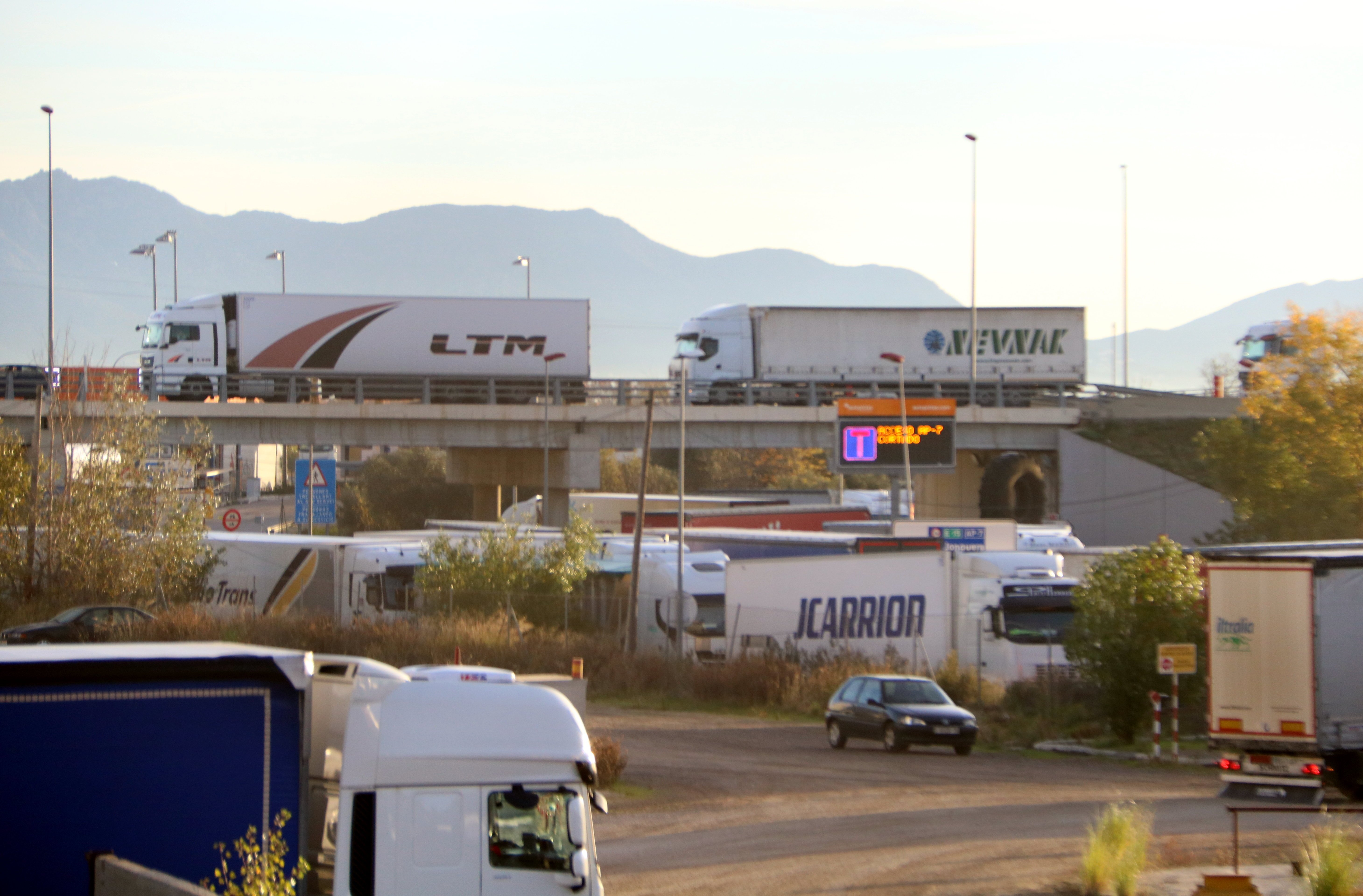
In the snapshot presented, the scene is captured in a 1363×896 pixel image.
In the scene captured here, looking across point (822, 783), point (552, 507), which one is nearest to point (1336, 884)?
point (822, 783)

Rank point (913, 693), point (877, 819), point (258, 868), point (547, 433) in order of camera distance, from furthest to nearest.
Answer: point (547, 433) → point (913, 693) → point (877, 819) → point (258, 868)

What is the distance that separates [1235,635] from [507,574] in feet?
61.6

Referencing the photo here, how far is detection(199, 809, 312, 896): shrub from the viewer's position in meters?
7.18

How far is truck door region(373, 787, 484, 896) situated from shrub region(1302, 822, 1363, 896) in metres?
6.42

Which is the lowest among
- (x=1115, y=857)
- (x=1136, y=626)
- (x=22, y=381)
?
(x=1115, y=857)

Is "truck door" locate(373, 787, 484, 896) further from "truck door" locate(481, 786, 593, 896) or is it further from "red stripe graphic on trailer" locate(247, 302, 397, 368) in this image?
"red stripe graphic on trailer" locate(247, 302, 397, 368)

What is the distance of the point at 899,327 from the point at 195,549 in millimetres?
32052

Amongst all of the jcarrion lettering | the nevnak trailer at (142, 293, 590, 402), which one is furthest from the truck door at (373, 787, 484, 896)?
the nevnak trailer at (142, 293, 590, 402)

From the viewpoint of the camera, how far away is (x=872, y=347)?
54562 millimetres

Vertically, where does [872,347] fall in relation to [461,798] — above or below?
above

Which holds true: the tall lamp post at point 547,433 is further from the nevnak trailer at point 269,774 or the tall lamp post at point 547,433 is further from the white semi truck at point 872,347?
the nevnak trailer at point 269,774

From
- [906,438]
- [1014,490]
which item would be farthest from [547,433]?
[1014,490]

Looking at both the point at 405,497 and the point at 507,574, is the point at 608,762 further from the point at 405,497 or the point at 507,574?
the point at 405,497

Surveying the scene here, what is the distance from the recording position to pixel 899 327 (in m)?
54.8
